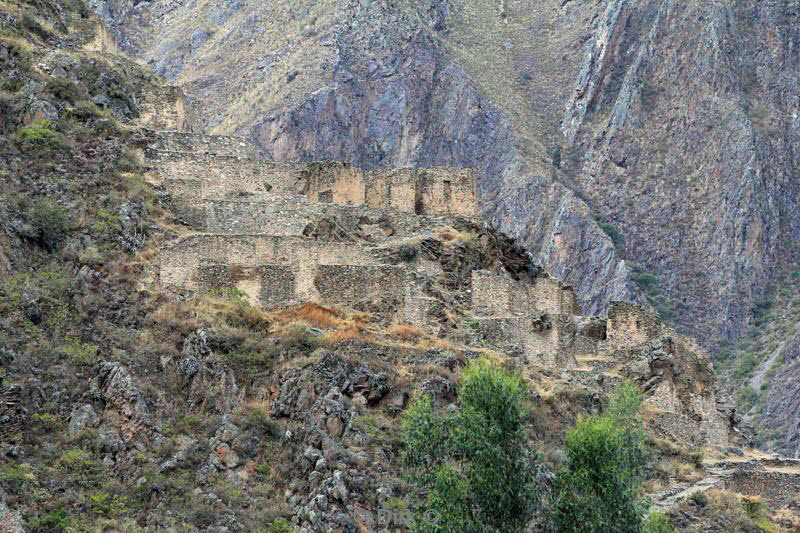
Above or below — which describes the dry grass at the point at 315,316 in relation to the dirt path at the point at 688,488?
above

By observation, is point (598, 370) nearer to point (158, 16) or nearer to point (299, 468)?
point (299, 468)

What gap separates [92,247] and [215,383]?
6.89m

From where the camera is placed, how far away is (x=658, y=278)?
122812 mm

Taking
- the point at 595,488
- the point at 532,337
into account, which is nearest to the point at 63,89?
the point at 532,337

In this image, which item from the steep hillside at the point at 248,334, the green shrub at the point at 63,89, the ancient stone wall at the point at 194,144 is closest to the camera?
the steep hillside at the point at 248,334

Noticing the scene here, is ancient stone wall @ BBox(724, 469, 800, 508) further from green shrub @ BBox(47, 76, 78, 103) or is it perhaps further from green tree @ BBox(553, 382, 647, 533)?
green shrub @ BBox(47, 76, 78, 103)

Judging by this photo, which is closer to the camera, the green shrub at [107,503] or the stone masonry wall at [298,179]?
the green shrub at [107,503]

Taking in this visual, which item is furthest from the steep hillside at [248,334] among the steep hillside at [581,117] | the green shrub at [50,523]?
the steep hillside at [581,117]

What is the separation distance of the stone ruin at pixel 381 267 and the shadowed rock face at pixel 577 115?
192 ft

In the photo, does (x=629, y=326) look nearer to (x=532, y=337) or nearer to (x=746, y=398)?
(x=532, y=337)

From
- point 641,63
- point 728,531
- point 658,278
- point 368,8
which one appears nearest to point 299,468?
point 728,531

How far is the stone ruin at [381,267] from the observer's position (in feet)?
153

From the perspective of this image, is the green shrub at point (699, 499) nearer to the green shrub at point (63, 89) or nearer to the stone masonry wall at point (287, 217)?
the stone masonry wall at point (287, 217)

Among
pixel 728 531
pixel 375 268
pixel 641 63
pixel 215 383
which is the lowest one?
pixel 728 531
